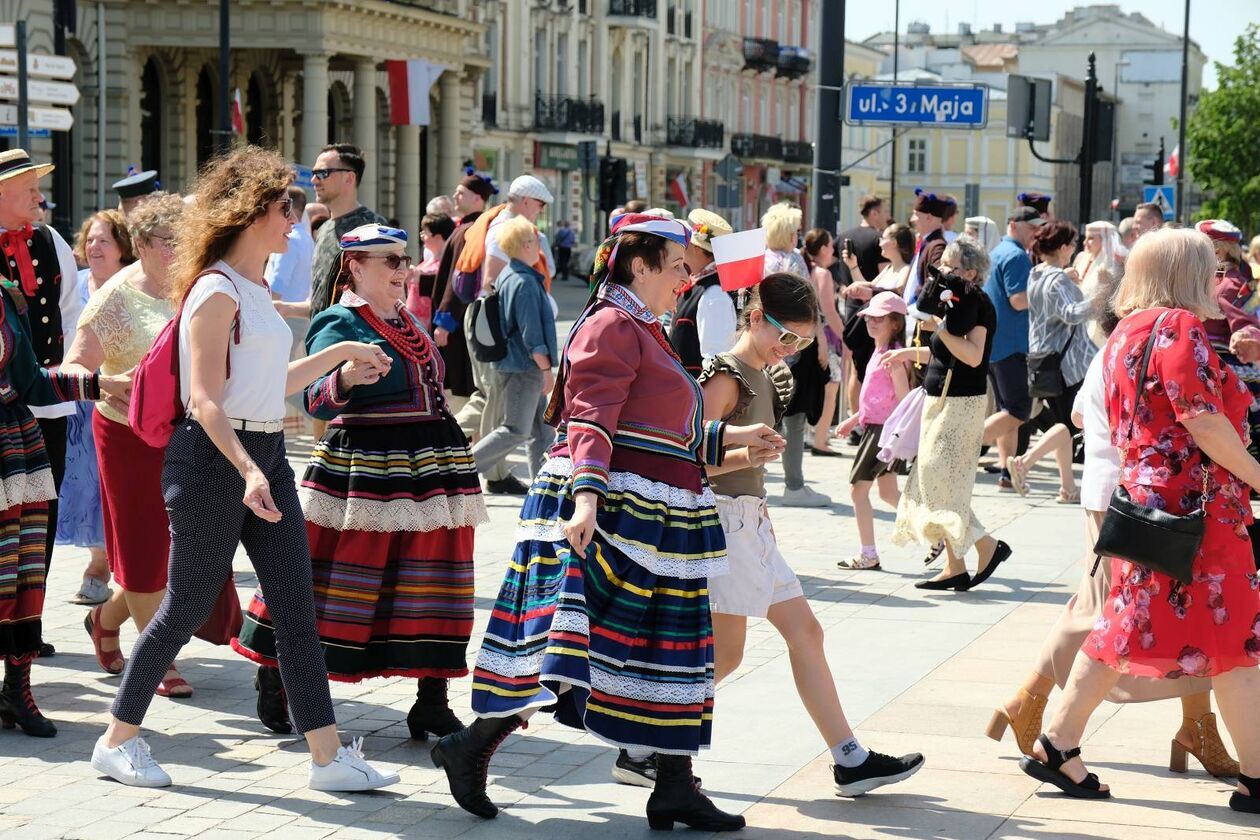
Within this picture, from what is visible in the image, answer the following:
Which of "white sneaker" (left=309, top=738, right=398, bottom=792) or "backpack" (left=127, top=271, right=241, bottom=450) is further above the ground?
"backpack" (left=127, top=271, right=241, bottom=450)

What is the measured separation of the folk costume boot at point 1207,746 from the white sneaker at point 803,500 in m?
6.59

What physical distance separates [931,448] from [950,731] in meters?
3.11

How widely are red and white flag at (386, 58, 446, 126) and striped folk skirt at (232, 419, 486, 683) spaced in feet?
119

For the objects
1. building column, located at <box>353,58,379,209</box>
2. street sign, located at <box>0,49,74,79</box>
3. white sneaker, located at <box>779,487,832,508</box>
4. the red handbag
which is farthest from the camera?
building column, located at <box>353,58,379,209</box>

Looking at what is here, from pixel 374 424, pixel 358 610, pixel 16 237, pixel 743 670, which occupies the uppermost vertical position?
pixel 16 237

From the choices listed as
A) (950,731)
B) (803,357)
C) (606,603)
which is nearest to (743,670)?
(950,731)

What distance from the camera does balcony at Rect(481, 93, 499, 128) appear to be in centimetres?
5766

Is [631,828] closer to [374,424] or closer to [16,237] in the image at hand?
[374,424]

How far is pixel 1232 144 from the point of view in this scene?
6781cm

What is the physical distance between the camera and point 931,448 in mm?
9781

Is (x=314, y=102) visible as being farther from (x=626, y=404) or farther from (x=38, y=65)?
(x=626, y=404)

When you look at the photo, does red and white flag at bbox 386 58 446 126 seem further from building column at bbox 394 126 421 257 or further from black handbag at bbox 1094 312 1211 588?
black handbag at bbox 1094 312 1211 588

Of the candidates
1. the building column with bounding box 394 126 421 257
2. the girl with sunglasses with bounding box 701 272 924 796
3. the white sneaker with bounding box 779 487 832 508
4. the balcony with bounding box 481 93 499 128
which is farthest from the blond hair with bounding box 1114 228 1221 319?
the balcony with bounding box 481 93 499 128

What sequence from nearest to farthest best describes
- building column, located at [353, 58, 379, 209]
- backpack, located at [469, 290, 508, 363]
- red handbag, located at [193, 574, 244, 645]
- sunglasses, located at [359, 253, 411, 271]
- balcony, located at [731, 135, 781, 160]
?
sunglasses, located at [359, 253, 411, 271] < red handbag, located at [193, 574, 244, 645] < backpack, located at [469, 290, 508, 363] < building column, located at [353, 58, 379, 209] < balcony, located at [731, 135, 781, 160]
